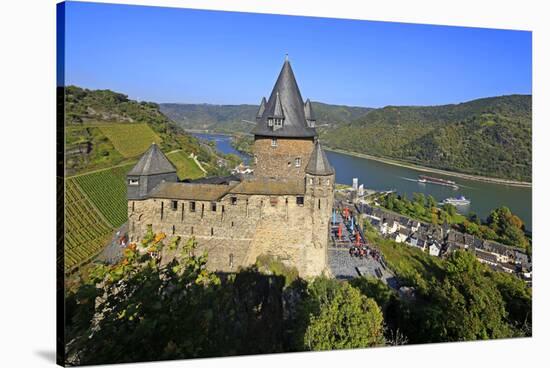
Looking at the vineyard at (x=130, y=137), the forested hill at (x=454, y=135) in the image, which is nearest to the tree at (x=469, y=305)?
the forested hill at (x=454, y=135)

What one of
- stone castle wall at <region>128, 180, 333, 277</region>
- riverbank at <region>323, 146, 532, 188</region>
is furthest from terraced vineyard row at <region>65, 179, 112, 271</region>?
riverbank at <region>323, 146, 532, 188</region>

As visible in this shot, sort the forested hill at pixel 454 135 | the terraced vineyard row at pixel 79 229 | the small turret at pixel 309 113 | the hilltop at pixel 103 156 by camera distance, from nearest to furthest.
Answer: the terraced vineyard row at pixel 79 229 → the hilltop at pixel 103 156 → the small turret at pixel 309 113 → the forested hill at pixel 454 135

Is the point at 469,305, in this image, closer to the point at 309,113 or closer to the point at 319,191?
the point at 319,191

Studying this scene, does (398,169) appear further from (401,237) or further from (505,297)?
(505,297)

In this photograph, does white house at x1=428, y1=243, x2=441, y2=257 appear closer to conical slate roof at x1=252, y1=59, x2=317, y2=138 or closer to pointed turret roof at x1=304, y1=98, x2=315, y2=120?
conical slate roof at x1=252, y1=59, x2=317, y2=138

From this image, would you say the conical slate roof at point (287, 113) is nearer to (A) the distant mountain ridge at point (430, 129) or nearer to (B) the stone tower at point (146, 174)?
(A) the distant mountain ridge at point (430, 129)

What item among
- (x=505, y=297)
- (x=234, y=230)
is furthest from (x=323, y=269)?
(x=505, y=297)
